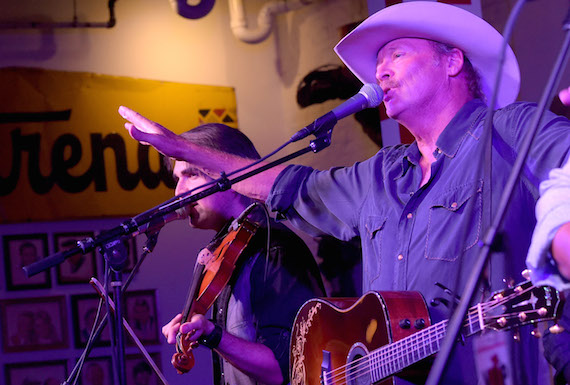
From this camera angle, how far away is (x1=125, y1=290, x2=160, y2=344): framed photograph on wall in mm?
4871

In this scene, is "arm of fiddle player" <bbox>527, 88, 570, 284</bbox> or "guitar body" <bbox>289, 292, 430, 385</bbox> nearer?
"arm of fiddle player" <bbox>527, 88, 570, 284</bbox>

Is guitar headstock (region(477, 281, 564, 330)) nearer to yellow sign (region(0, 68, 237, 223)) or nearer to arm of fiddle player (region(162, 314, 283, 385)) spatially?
arm of fiddle player (region(162, 314, 283, 385))

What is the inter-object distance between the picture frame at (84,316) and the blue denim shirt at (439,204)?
2399mm

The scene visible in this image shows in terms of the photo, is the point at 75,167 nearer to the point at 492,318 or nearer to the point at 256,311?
the point at 256,311

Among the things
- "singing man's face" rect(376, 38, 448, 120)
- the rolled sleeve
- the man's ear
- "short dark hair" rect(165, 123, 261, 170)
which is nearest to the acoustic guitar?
the rolled sleeve

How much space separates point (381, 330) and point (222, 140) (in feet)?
5.91

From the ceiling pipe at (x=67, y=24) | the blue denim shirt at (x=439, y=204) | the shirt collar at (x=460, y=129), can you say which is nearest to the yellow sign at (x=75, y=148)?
the ceiling pipe at (x=67, y=24)

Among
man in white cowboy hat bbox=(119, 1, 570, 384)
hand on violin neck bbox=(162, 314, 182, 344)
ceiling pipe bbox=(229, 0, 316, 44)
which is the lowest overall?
hand on violin neck bbox=(162, 314, 182, 344)

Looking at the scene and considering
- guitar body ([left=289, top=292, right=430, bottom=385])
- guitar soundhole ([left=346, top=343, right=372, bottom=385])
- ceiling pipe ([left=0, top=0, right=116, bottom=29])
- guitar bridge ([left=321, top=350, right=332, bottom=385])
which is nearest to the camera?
guitar body ([left=289, top=292, right=430, bottom=385])

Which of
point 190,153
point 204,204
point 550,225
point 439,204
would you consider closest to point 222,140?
point 204,204

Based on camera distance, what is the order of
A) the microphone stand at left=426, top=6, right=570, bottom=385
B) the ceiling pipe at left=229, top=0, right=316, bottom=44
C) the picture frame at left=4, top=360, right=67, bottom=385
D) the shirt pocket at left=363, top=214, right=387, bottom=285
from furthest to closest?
the ceiling pipe at left=229, top=0, right=316, bottom=44 < the picture frame at left=4, top=360, right=67, bottom=385 < the shirt pocket at left=363, top=214, right=387, bottom=285 < the microphone stand at left=426, top=6, right=570, bottom=385

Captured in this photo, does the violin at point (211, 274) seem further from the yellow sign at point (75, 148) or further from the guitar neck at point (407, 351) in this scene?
the yellow sign at point (75, 148)

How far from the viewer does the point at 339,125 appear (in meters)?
4.90

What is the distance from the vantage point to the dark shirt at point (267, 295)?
128 inches
